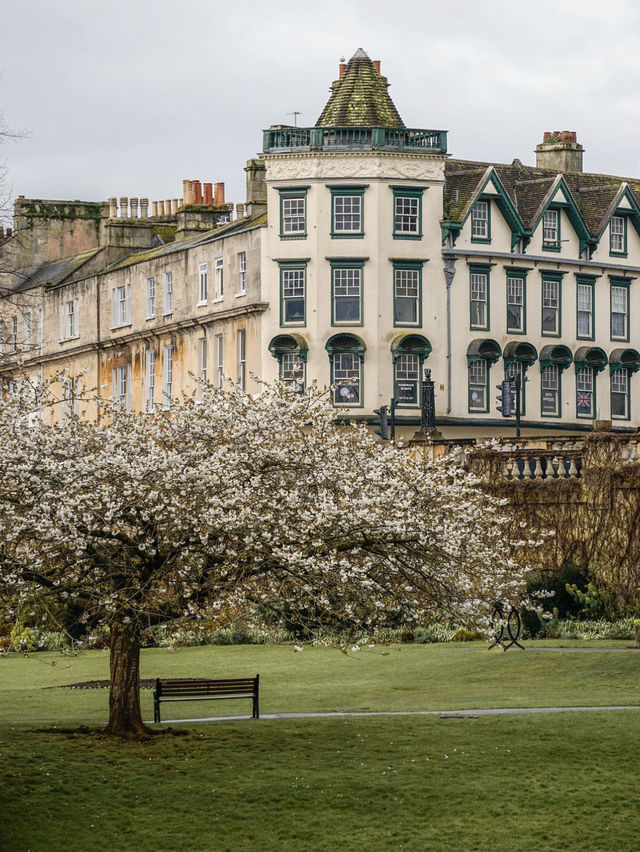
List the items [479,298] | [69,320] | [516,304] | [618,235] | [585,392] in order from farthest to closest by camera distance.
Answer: [69,320] → [618,235] → [585,392] → [516,304] → [479,298]

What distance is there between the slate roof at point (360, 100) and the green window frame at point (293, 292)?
19.1ft

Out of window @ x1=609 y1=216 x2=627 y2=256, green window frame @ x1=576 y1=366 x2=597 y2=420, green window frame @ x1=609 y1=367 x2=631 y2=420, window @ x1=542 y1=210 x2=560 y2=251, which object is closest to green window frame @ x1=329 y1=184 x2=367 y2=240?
window @ x1=542 y1=210 x2=560 y2=251

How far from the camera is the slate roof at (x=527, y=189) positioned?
7062cm

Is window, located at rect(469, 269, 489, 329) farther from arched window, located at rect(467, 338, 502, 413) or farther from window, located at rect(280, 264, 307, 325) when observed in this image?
window, located at rect(280, 264, 307, 325)

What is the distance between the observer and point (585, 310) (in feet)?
241

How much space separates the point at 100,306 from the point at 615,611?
42823 millimetres

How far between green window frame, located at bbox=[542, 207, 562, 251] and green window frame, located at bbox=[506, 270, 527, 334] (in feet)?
6.60

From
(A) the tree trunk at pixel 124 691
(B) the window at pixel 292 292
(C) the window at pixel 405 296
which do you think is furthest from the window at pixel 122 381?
(A) the tree trunk at pixel 124 691

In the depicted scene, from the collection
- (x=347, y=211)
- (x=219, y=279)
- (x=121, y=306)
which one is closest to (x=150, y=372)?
(x=121, y=306)

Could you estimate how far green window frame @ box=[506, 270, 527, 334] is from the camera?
71.1 meters

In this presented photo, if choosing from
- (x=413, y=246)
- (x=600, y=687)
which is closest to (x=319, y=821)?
(x=600, y=687)

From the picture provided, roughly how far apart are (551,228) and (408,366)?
9.49m

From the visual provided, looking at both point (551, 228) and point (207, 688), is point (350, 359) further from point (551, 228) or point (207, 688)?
point (207, 688)

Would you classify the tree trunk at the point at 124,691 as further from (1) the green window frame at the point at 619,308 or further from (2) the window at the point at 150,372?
(1) the green window frame at the point at 619,308
